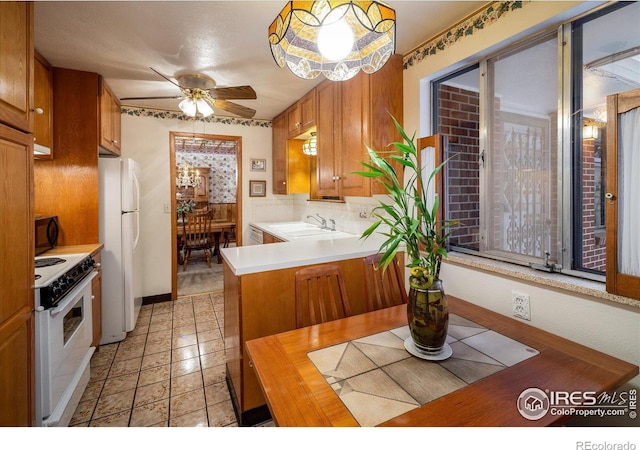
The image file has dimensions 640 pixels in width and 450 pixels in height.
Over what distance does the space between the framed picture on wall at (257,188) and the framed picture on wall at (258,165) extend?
17 cm

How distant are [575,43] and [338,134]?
1.48m

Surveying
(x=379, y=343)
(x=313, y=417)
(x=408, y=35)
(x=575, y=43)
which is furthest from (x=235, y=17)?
(x=313, y=417)

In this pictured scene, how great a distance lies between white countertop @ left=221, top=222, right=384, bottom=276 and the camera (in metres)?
1.64

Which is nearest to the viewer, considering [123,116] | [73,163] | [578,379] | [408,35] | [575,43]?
[578,379]

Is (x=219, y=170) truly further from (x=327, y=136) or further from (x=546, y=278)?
(x=546, y=278)

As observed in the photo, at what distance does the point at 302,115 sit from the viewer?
3037 mm

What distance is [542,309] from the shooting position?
4.53ft

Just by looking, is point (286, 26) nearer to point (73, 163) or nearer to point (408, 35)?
point (408, 35)

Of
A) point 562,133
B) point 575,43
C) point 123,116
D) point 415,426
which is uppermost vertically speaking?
point 123,116

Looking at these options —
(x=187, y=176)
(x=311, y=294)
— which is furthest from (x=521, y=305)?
(x=187, y=176)

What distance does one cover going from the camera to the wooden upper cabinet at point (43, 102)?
6.88ft

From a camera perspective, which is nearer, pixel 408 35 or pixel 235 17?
pixel 235 17

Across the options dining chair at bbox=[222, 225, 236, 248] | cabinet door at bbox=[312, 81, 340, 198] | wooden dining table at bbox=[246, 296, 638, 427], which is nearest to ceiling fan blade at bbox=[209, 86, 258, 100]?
cabinet door at bbox=[312, 81, 340, 198]

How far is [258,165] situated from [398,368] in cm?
353
